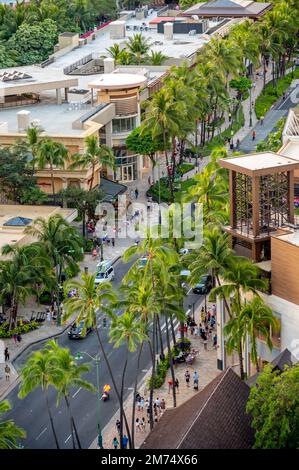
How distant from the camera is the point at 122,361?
100375 mm

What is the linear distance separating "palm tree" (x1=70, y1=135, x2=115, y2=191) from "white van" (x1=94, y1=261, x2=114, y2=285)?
1474 centimetres

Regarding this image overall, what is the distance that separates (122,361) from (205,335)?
7.34 meters

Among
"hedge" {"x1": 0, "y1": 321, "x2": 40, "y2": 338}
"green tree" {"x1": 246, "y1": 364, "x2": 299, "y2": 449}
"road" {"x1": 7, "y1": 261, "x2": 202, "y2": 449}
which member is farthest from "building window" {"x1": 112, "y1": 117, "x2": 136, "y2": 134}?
"green tree" {"x1": 246, "y1": 364, "x2": 299, "y2": 449}

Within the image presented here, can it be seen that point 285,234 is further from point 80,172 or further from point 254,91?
point 254,91

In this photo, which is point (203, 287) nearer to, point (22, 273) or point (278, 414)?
point (22, 273)

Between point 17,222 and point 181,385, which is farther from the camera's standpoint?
point 17,222

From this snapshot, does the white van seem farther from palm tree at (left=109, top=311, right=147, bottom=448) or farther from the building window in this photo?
the building window

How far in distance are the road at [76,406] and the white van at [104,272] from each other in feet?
37.4

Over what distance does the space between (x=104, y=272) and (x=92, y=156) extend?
17.2 metres

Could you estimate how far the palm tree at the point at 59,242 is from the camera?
109 m

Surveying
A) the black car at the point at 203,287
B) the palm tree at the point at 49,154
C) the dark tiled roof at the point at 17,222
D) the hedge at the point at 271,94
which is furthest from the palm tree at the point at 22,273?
the hedge at the point at 271,94

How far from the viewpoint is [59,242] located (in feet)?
358

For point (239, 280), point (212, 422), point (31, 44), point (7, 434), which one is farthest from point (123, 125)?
point (212, 422)

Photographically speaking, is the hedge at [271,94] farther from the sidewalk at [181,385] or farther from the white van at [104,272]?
the sidewalk at [181,385]
